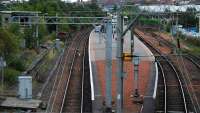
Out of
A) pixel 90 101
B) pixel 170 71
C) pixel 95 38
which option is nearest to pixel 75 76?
pixel 170 71

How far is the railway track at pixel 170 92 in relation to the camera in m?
23.7

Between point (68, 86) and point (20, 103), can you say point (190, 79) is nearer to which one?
point (68, 86)

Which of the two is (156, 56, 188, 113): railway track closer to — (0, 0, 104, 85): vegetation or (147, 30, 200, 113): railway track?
(147, 30, 200, 113): railway track

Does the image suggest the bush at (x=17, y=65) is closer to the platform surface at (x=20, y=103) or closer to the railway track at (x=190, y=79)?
the railway track at (x=190, y=79)

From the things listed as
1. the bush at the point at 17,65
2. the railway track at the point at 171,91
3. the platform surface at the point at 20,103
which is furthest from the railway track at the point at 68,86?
the railway track at the point at 171,91

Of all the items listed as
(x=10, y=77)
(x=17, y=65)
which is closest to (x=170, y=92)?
(x=10, y=77)

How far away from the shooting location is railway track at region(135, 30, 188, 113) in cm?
2372

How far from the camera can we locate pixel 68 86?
3014 cm

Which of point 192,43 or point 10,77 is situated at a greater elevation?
point 10,77

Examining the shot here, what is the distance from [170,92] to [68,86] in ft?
17.3

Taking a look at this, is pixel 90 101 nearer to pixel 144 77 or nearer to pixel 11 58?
pixel 144 77

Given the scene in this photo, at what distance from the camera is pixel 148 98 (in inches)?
1019

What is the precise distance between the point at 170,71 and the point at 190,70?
59.5 inches

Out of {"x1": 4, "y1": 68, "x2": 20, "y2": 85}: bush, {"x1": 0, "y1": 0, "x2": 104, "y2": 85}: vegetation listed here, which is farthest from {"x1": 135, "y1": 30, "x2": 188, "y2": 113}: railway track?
{"x1": 0, "y1": 0, "x2": 104, "y2": 85}: vegetation
